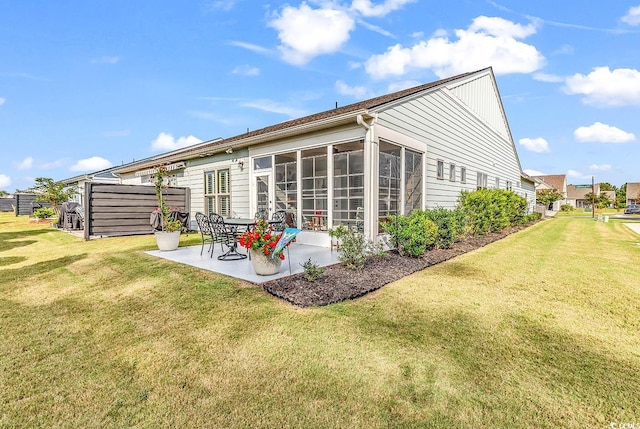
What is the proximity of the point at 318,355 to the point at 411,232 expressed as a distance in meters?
4.07

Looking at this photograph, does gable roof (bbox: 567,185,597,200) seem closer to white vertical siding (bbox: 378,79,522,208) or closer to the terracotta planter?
white vertical siding (bbox: 378,79,522,208)

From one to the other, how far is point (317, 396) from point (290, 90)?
15.2 metres

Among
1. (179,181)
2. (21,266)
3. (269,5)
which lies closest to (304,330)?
(21,266)

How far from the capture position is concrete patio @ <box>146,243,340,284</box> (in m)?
4.86

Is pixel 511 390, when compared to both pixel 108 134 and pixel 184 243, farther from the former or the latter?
pixel 108 134

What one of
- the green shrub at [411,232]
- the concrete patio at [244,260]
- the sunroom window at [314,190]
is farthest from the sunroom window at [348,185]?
the green shrub at [411,232]

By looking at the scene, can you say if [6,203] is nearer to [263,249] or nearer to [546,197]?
[263,249]

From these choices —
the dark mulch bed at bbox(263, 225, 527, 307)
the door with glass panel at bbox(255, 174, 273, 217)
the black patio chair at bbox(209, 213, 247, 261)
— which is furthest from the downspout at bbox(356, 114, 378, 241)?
the door with glass panel at bbox(255, 174, 273, 217)

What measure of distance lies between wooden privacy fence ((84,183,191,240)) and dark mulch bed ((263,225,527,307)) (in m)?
8.38

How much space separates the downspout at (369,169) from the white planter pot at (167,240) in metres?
4.66

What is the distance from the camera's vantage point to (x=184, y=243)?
8.60 m

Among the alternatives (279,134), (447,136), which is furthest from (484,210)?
(279,134)

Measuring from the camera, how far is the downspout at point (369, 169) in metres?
6.30

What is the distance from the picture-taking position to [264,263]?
15.3 ft
